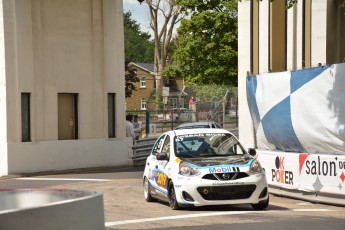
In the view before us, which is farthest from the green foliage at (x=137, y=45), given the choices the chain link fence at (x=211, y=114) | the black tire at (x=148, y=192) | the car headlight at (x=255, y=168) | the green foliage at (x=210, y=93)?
the car headlight at (x=255, y=168)

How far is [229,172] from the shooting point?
13852 millimetres

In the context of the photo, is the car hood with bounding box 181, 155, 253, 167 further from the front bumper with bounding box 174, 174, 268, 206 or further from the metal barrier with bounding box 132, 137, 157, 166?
the metal barrier with bounding box 132, 137, 157, 166

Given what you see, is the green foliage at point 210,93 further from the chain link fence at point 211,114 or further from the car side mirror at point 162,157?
the car side mirror at point 162,157

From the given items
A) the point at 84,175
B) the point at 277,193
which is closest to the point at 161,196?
the point at 277,193

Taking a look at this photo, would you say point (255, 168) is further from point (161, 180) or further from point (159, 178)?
point (159, 178)

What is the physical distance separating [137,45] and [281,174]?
329 ft

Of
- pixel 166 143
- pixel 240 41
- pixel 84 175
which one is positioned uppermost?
pixel 240 41

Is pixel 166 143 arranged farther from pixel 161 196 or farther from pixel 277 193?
pixel 277 193

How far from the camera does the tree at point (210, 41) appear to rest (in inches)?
1987

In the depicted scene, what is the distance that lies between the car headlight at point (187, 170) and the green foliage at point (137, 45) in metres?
99.4

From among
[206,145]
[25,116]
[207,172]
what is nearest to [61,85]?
[25,116]

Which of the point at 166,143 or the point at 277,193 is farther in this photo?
the point at 277,193

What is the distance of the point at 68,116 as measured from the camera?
27.4 m

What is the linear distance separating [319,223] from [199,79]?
39745 mm
